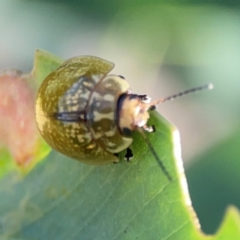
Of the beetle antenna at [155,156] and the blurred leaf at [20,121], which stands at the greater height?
the beetle antenna at [155,156]

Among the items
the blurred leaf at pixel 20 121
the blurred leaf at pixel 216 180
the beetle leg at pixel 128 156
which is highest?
the beetle leg at pixel 128 156

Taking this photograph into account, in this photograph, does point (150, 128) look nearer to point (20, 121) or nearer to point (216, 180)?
point (20, 121)

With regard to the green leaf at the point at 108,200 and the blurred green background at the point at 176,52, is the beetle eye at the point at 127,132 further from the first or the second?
the blurred green background at the point at 176,52

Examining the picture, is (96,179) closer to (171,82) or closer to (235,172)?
(235,172)

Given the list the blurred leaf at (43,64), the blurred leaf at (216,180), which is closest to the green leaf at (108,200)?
the blurred leaf at (43,64)

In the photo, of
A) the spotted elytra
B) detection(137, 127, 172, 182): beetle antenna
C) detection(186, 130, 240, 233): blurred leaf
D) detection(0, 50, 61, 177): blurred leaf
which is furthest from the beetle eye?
detection(186, 130, 240, 233): blurred leaf

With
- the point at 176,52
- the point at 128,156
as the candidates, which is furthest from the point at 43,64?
the point at 176,52

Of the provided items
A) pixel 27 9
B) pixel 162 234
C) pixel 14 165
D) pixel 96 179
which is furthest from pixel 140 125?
pixel 27 9
